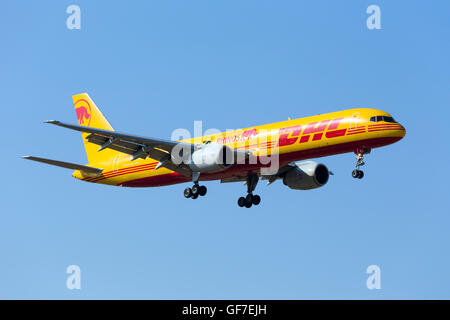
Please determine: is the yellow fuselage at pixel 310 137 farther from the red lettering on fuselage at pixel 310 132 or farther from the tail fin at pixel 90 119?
the tail fin at pixel 90 119

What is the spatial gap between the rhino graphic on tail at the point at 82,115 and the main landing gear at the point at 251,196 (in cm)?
1627

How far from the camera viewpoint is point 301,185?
6394cm

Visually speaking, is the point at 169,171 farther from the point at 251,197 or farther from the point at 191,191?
the point at 251,197

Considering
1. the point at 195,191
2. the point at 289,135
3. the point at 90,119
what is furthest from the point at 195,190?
the point at 90,119

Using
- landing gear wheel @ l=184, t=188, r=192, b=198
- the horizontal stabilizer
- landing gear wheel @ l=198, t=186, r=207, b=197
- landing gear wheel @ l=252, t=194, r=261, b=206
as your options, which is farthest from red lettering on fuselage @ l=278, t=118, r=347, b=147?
the horizontal stabilizer

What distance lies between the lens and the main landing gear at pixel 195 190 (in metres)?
60.1

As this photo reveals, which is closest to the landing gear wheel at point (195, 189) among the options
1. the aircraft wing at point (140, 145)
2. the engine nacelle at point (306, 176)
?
the aircraft wing at point (140, 145)

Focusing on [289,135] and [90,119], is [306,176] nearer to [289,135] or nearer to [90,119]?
[289,135]

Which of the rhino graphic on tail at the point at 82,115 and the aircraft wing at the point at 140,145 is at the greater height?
the rhino graphic on tail at the point at 82,115

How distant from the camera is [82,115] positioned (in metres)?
71.5

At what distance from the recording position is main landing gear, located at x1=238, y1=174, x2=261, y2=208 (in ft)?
207

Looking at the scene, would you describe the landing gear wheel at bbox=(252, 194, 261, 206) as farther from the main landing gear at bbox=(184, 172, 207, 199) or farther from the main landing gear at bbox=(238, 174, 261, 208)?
the main landing gear at bbox=(184, 172, 207, 199)

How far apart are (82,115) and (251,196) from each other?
17.7 metres
